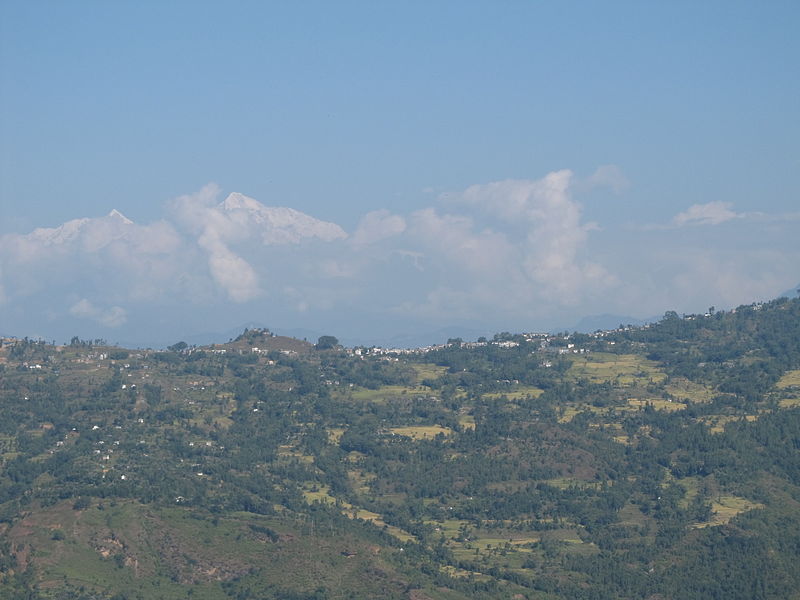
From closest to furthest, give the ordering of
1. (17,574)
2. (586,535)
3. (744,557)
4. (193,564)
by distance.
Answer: (17,574)
(193,564)
(744,557)
(586,535)

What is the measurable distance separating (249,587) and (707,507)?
70697 mm

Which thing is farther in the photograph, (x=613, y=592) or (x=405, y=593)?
(x=613, y=592)

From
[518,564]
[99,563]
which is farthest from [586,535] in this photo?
[99,563]

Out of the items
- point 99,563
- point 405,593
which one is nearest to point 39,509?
point 99,563

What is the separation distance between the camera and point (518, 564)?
17975 cm

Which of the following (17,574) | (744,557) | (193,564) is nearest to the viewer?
(17,574)

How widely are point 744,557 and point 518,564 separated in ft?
92.1

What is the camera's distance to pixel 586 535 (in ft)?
632

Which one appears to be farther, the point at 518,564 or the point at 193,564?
the point at 518,564

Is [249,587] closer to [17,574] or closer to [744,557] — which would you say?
[17,574]

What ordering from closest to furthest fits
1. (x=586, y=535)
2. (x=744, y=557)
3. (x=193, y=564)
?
(x=193, y=564) → (x=744, y=557) → (x=586, y=535)

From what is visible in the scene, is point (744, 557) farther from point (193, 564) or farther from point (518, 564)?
point (193, 564)

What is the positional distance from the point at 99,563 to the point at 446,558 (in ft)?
145

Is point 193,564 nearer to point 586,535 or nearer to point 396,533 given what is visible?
point 396,533
